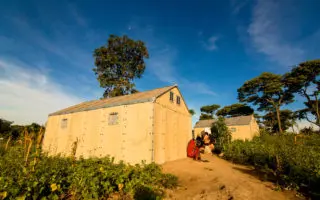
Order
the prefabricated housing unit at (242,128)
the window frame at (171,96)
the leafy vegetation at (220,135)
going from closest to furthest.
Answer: the window frame at (171,96)
the leafy vegetation at (220,135)
the prefabricated housing unit at (242,128)

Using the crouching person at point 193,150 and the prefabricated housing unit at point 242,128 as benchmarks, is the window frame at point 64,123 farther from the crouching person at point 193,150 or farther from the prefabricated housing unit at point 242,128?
the prefabricated housing unit at point 242,128

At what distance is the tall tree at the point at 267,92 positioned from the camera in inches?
1156

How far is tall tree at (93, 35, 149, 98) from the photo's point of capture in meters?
27.4

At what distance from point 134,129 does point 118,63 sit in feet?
65.9

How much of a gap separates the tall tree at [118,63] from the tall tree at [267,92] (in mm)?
21657

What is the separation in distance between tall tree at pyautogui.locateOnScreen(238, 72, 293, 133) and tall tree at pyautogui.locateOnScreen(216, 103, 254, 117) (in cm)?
758

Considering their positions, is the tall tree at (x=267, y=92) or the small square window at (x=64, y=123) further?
the tall tree at (x=267, y=92)

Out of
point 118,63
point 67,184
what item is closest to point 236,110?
point 118,63

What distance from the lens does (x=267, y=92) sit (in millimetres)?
30141

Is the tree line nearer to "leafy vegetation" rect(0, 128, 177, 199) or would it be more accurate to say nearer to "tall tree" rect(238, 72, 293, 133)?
"tall tree" rect(238, 72, 293, 133)

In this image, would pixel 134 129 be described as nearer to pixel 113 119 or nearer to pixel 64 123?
pixel 113 119

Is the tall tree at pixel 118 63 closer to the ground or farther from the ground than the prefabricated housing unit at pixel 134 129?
farther from the ground

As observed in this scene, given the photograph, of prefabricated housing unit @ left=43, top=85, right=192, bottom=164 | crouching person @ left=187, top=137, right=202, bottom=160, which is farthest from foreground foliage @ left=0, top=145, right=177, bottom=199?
crouching person @ left=187, top=137, right=202, bottom=160

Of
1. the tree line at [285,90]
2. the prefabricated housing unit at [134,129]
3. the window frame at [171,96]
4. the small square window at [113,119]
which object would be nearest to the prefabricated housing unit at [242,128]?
the tree line at [285,90]
